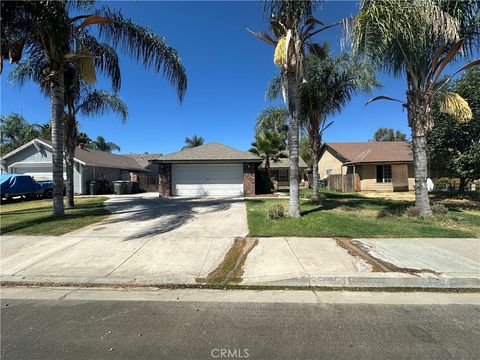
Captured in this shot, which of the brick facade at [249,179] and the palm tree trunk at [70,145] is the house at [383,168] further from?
the palm tree trunk at [70,145]

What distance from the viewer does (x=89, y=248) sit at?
645 centimetres

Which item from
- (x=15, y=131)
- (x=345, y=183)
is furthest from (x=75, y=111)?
(x=15, y=131)

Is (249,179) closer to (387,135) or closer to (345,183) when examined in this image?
(345,183)

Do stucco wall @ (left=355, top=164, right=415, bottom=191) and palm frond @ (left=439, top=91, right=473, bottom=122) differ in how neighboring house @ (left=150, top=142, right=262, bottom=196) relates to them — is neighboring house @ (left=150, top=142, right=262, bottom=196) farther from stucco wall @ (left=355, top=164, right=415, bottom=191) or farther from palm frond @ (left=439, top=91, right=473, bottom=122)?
palm frond @ (left=439, top=91, right=473, bottom=122)

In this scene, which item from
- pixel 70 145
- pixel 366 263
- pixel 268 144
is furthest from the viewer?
pixel 268 144

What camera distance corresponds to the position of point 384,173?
24.3m

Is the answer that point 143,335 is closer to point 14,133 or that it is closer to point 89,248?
point 89,248

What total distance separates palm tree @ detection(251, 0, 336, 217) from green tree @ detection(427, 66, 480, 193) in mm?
9075

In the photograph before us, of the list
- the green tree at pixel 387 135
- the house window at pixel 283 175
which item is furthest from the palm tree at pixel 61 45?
the green tree at pixel 387 135

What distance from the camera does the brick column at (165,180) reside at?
61.3 feet

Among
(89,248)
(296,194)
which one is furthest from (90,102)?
(296,194)

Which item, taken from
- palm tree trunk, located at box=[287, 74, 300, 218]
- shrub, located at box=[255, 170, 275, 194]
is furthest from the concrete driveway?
shrub, located at box=[255, 170, 275, 194]

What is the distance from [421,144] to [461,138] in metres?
6.98

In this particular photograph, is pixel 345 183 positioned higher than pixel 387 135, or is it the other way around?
pixel 387 135
